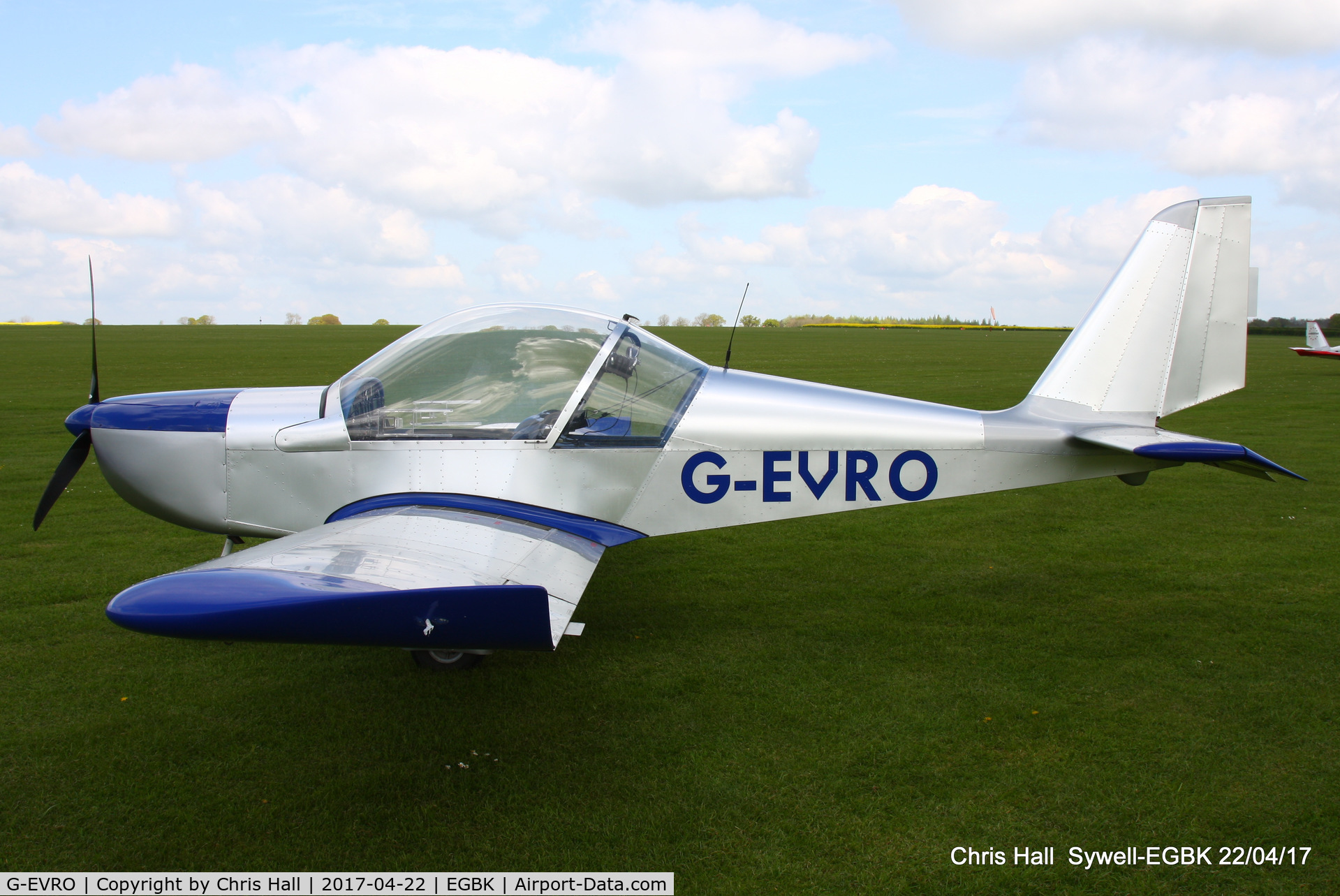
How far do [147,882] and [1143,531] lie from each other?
24.5ft

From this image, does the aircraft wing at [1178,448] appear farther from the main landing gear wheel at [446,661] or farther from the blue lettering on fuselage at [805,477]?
the main landing gear wheel at [446,661]

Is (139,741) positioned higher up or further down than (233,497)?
further down

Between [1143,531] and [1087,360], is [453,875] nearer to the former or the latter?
[1087,360]

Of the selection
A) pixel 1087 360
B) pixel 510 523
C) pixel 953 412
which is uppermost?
pixel 1087 360

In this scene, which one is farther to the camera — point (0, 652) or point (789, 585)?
point (789, 585)

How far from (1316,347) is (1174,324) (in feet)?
105

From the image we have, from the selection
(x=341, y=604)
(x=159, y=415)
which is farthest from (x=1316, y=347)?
(x=341, y=604)

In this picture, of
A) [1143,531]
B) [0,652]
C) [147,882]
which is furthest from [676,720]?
[1143,531]

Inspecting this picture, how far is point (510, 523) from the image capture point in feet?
13.3

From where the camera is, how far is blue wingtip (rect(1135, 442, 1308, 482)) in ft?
13.4

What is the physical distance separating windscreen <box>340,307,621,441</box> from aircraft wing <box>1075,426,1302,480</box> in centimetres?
293

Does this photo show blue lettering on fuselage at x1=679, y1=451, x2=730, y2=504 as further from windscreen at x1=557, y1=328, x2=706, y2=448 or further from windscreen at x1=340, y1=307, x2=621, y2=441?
windscreen at x1=340, y1=307, x2=621, y2=441

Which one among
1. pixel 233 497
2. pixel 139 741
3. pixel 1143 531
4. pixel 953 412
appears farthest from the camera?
pixel 1143 531
